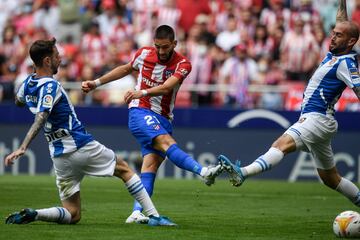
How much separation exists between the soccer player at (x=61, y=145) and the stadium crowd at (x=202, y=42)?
10.9 m

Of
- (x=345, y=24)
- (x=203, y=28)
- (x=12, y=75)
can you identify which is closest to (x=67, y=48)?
(x=12, y=75)

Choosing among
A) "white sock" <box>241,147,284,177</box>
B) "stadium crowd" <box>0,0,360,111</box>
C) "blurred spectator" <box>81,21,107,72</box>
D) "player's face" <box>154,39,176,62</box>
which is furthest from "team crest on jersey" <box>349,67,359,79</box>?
"blurred spectator" <box>81,21,107,72</box>

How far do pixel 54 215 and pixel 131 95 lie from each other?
1674 millimetres

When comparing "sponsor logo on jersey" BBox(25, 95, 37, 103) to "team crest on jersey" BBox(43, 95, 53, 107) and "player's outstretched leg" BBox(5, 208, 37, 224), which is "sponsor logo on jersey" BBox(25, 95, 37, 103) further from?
"player's outstretched leg" BBox(5, 208, 37, 224)

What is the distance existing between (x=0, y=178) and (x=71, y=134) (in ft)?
32.5

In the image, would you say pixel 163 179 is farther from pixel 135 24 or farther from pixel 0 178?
pixel 135 24

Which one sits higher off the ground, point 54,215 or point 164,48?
point 164,48

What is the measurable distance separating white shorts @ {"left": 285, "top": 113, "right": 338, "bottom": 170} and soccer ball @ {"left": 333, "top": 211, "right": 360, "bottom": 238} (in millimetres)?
1286

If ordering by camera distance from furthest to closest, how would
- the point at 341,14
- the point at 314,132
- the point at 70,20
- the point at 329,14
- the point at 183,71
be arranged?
the point at 70,20 → the point at 329,14 → the point at 341,14 → the point at 183,71 → the point at 314,132

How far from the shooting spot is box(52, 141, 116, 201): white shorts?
11.1 m

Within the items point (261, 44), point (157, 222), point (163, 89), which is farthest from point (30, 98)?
point (261, 44)

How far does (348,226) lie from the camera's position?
426 inches

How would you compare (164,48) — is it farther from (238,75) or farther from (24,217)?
(238,75)

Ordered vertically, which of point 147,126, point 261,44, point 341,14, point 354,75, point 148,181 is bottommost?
point 148,181
